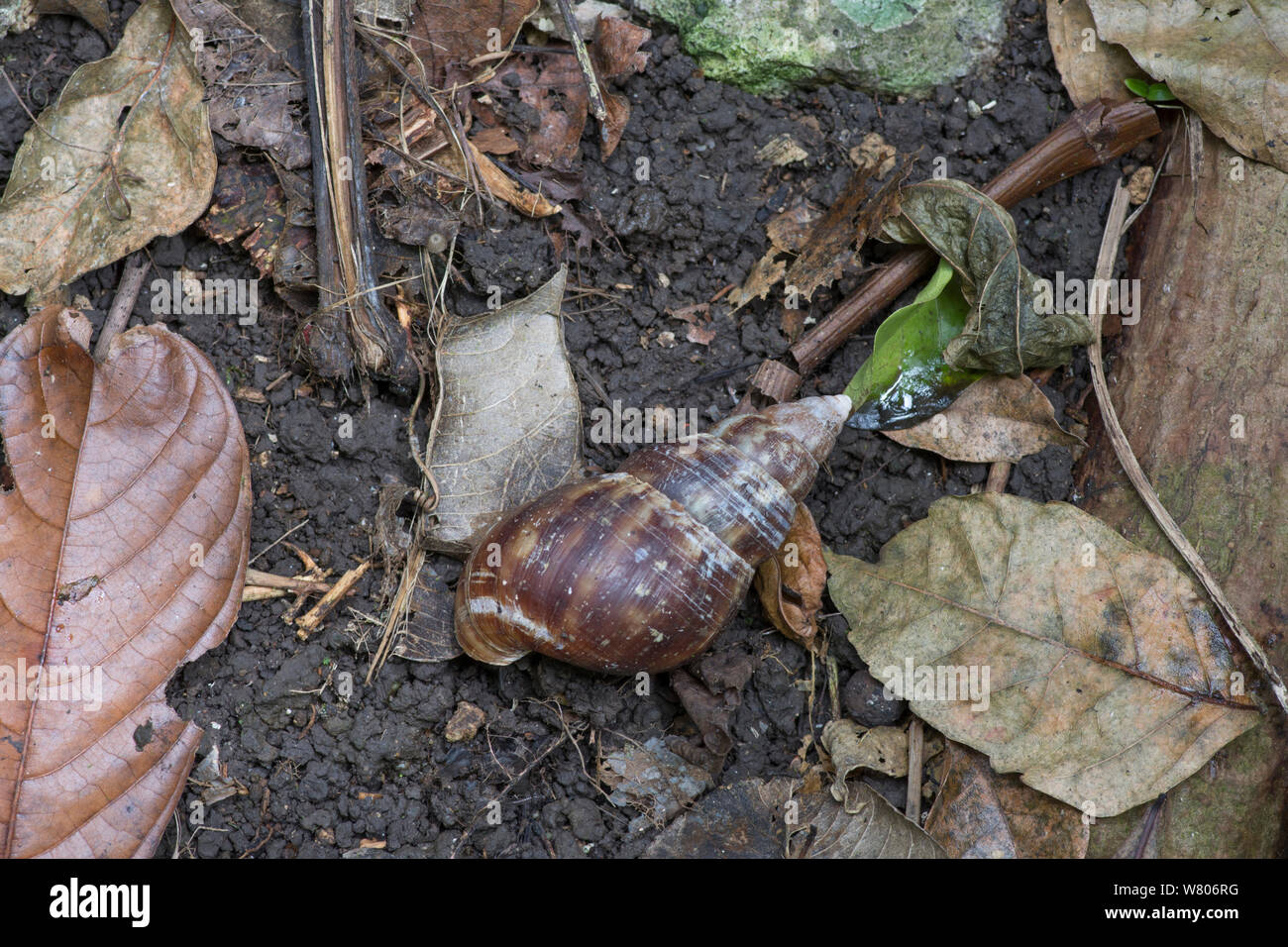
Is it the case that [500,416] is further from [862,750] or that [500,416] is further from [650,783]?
[862,750]

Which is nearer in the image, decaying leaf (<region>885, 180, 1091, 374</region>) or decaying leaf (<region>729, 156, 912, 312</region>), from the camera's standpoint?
decaying leaf (<region>885, 180, 1091, 374</region>)

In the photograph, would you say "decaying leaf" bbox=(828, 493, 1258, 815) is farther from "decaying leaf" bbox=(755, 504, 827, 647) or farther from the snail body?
the snail body

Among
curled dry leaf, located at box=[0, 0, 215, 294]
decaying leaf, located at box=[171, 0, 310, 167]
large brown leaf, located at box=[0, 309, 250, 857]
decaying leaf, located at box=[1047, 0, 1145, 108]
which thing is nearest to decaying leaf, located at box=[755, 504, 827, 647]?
large brown leaf, located at box=[0, 309, 250, 857]

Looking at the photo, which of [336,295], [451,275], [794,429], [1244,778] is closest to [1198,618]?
[1244,778]

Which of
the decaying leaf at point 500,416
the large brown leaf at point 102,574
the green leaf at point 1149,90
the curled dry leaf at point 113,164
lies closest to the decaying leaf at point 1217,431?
the green leaf at point 1149,90

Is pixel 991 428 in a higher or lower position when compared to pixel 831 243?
lower

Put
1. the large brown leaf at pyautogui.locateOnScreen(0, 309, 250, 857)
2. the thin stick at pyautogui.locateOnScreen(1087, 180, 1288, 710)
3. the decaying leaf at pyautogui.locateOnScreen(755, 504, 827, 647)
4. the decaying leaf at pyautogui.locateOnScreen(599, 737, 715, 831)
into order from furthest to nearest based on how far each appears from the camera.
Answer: the decaying leaf at pyautogui.locateOnScreen(755, 504, 827, 647), the decaying leaf at pyautogui.locateOnScreen(599, 737, 715, 831), the thin stick at pyautogui.locateOnScreen(1087, 180, 1288, 710), the large brown leaf at pyautogui.locateOnScreen(0, 309, 250, 857)

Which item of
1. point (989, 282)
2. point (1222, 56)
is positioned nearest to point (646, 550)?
point (989, 282)
